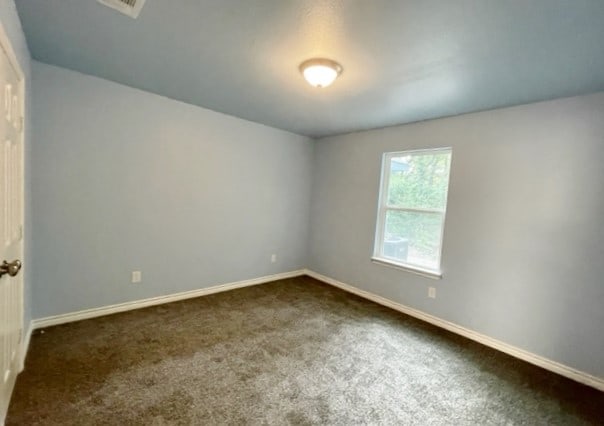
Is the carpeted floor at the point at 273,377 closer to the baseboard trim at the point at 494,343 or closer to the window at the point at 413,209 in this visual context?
the baseboard trim at the point at 494,343

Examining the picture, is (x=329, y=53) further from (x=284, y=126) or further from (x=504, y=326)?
(x=504, y=326)

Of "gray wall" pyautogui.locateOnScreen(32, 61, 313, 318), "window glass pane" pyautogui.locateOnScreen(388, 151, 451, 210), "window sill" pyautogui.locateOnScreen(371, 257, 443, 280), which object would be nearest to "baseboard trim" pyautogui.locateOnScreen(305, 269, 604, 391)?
"window sill" pyautogui.locateOnScreen(371, 257, 443, 280)

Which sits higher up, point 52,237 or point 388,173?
point 388,173

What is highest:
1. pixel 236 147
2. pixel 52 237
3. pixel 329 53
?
pixel 329 53

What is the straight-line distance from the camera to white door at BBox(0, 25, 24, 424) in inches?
55.5

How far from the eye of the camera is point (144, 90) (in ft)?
9.61

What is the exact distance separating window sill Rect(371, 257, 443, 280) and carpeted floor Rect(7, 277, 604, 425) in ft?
1.82

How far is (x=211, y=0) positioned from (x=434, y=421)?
108 inches

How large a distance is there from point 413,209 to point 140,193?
3120mm

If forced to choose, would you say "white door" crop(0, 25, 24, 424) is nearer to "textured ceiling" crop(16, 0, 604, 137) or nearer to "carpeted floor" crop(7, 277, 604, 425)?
"carpeted floor" crop(7, 277, 604, 425)

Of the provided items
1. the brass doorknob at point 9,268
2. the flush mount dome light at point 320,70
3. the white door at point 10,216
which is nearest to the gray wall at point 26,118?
the white door at point 10,216

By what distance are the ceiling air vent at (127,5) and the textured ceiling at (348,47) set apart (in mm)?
54

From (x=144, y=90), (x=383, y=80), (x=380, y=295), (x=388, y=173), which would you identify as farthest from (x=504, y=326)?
(x=144, y=90)

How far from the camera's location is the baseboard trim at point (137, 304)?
261 cm
